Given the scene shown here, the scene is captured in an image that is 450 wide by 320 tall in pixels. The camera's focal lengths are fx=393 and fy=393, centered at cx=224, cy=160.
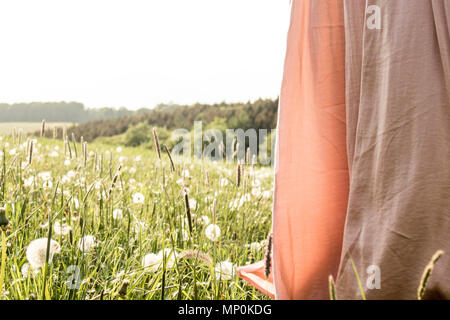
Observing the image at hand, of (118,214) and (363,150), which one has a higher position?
(363,150)

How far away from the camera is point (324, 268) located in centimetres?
132

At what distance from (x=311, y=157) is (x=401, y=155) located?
12.0 inches

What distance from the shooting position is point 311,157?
1.36 meters

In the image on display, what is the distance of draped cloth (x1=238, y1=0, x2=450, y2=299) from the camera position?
1.10 meters

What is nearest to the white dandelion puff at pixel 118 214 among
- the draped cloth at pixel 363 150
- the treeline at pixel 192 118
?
the draped cloth at pixel 363 150

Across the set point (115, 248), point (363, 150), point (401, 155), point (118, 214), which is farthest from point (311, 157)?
point (118, 214)

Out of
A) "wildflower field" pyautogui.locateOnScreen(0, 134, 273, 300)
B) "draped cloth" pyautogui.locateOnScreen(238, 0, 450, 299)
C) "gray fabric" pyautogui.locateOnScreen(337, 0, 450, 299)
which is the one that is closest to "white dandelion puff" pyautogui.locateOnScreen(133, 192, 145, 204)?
"wildflower field" pyautogui.locateOnScreen(0, 134, 273, 300)

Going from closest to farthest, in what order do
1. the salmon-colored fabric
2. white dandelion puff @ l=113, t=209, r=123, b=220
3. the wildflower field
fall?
the wildflower field < the salmon-colored fabric < white dandelion puff @ l=113, t=209, r=123, b=220

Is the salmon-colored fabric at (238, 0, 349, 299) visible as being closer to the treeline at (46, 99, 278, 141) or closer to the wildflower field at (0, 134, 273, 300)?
the wildflower field at (0, 134, 273, 300)

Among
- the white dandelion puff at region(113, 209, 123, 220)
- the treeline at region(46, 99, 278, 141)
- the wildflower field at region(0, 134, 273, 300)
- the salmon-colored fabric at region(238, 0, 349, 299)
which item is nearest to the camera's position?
the wildflower field at region(0, 134, 273, 300)

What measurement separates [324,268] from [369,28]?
30.9 inches

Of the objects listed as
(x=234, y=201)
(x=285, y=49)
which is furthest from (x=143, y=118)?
(x=285, y=49)

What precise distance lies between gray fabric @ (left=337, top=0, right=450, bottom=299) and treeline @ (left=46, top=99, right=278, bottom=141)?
9.39 metres

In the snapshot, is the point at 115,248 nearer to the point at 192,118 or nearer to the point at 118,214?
the point at 118,214
